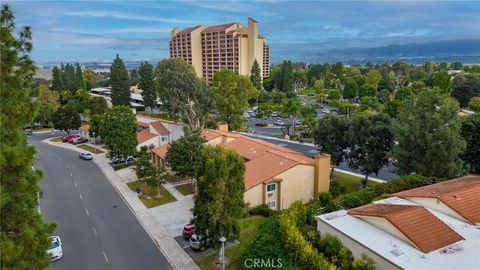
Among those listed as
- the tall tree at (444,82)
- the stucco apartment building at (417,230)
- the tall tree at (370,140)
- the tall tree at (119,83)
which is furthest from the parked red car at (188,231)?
the tall tree at (444,82)

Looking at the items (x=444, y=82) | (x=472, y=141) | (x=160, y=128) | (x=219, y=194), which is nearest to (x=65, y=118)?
(x=160, y=128)

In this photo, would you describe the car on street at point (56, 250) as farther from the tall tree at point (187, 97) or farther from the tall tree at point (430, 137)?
the tall tree at point (430, 137)

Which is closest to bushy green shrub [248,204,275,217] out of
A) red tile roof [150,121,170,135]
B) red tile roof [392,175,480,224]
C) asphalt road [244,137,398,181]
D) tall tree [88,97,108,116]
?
red tile roof [392,175,480,224]

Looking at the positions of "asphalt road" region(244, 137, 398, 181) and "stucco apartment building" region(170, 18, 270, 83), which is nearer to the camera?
"asphalt road" region(244, 137, 398, 181)

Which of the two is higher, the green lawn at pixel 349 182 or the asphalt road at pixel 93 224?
the asphalt road at pixel 93 224

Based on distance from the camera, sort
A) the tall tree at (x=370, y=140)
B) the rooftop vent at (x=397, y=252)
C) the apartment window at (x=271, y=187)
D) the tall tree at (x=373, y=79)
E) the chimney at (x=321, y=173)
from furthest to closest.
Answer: the tall tree at (x=373, y=79), the tall tree at (x=370, y=140), the chimney at (x=321, y=173), the apartment window at (x=271, y=187), the rooftop vent at (x=397, y=252)

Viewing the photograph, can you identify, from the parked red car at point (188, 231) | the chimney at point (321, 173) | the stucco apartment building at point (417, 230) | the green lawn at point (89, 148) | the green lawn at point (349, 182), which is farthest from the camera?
the green lawn at point (89, 148)

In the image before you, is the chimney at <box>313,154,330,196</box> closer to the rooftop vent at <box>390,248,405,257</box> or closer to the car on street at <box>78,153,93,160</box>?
the rooftop vent at <box>390,248,405,257</box>

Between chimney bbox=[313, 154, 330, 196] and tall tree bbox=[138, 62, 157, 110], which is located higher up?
tall tree bbox=[138, 62, 157, 110]
